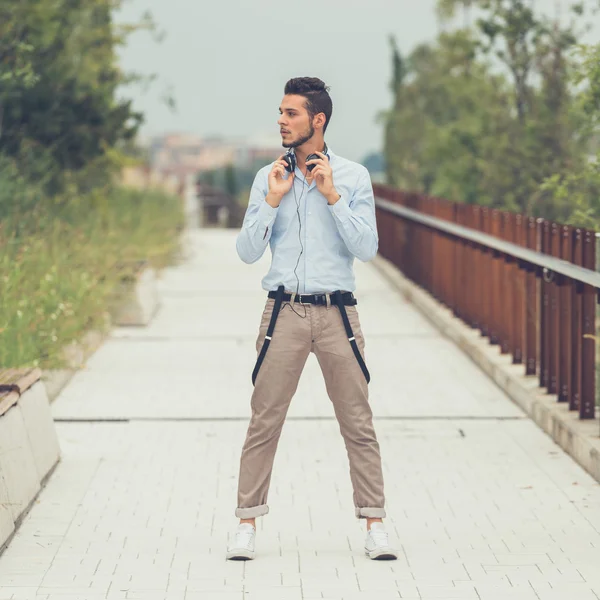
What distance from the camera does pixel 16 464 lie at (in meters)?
7.09

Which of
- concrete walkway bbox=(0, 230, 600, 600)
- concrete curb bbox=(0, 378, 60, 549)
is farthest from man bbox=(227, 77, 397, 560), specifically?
concrete curb bbox=(0, 378, 60, 549)

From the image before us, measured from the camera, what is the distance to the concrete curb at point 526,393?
8.23 meters

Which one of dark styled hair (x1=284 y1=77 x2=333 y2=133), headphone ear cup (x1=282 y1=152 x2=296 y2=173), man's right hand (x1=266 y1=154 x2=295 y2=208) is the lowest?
man's right hand (x1=266 y1=154 x2=295 y2=208)

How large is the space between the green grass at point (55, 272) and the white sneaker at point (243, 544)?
260 centimetres

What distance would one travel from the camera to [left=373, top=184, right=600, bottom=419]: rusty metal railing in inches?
343

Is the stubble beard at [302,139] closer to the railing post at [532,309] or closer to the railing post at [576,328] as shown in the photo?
the railing post at [576,328]

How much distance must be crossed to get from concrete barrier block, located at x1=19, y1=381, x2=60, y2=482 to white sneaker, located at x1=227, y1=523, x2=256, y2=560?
1689 millimetres

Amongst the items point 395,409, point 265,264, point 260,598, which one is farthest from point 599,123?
point 265,264

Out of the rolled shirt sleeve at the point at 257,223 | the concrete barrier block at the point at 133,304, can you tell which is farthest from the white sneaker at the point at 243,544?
the concrete barrier block at the point at 133,304

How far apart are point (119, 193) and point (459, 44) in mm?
6375

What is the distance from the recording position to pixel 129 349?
13.0m

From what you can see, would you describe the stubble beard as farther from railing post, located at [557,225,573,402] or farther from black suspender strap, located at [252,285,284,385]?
railing post, located at [557,225,573,402]

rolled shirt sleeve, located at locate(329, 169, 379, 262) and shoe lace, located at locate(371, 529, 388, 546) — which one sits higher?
rolled shirt sleeve, located at locate(329, 169, 379, 262)

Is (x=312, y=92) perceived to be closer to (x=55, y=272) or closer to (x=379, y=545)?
(x=379, y=545)
